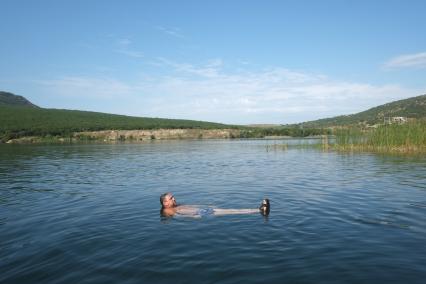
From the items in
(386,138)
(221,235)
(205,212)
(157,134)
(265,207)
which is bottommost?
(221,235)

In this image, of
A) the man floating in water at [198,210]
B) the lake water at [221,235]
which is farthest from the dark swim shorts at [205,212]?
the lake water at [221,235]

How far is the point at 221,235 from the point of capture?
12.9 m

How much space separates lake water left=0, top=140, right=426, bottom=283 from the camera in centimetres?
949

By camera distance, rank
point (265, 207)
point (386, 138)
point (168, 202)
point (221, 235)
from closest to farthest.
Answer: point (221, 235) < point (265, 207) < point (168, 202) < point (386, 138)

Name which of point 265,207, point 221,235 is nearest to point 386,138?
point 265,207

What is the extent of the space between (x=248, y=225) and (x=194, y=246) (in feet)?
9.55

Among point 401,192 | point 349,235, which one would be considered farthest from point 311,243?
point 401,192

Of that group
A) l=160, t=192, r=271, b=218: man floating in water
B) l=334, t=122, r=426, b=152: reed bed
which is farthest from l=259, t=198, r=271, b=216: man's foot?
l=334, t=122, r=426, b=152: reed bed

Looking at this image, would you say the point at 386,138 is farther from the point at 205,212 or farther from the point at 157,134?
the point at 157,134

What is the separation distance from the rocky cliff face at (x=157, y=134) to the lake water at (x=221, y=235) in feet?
362

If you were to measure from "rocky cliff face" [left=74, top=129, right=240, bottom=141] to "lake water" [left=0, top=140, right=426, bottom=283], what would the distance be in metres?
110

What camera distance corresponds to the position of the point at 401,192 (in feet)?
67.6

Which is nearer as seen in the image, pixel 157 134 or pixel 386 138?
pixel 386 138

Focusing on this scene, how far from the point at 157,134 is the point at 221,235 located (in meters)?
133
